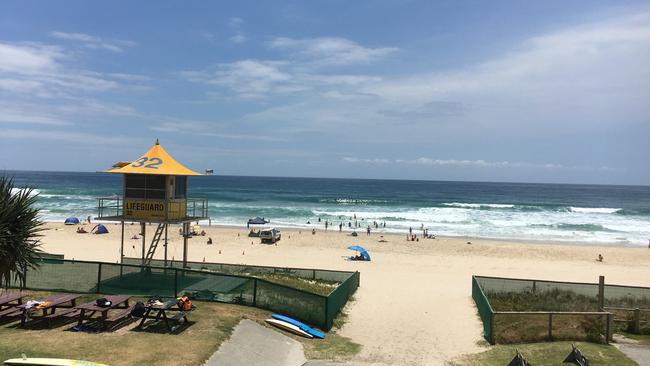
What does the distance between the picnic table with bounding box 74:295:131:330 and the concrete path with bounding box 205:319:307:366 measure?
2.82m

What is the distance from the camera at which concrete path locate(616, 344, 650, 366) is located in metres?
11.3

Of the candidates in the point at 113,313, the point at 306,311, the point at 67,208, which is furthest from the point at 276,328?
the point at 67,208

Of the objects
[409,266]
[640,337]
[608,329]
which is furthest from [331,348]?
[409,266]

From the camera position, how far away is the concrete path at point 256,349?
10.3 meters

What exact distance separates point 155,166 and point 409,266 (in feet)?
54.2

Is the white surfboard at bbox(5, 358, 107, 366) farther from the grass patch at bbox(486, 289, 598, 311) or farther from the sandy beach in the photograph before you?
the grass patch at bbox(486, 289, 598, 311)

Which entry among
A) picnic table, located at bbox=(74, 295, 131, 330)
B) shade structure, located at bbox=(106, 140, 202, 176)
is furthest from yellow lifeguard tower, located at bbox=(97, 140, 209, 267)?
picnic table, located at bbox=(74, 295, 131, 330)

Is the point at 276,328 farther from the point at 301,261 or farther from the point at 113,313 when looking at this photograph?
the point at 301,261

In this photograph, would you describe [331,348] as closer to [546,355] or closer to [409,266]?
[546,355]

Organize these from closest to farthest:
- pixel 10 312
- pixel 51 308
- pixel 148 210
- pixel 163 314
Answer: pixel 163 314
pixel 10 312
pixel 51 308
pixel 148 210

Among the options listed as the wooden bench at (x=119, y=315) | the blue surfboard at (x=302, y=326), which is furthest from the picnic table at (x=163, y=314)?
the blue surfboard at (x=302, y=326)

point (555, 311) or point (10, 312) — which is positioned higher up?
point (10, 312)

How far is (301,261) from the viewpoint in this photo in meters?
30.1

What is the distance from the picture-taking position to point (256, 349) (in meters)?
11.3
